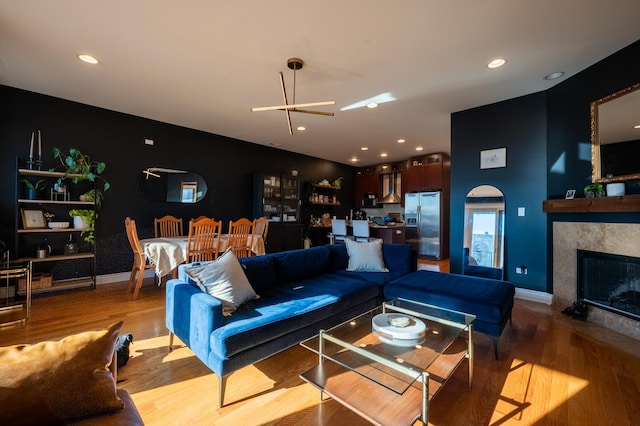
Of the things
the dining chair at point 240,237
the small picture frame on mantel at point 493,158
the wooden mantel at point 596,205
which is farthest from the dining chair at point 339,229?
the wooden mantel at point 596,205

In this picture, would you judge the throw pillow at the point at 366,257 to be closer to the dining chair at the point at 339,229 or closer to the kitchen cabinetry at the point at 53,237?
the dining chair at the point at 339,229

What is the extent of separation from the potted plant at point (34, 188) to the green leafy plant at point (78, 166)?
0.82 ft

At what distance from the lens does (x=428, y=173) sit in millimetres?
6844

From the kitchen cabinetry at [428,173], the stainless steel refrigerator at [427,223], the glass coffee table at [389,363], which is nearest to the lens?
the glass coffee table at [389,363]

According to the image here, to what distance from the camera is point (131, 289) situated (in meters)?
3.85

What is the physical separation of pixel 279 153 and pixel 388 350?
5657mm

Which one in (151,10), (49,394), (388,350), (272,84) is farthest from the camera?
(272,84)

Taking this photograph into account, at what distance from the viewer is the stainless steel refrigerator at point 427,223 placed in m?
6.49

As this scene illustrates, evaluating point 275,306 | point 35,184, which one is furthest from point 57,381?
point 35,184

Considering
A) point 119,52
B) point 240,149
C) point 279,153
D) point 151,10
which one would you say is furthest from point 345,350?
point 279,153

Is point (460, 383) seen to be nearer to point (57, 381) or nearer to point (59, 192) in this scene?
point (57, 381)

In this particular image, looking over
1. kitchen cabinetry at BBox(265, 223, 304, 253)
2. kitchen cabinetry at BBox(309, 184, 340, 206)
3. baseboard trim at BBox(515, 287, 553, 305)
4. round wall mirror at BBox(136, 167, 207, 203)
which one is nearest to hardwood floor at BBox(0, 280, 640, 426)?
baseboard trim at BBox(515, 287, 553, 305)

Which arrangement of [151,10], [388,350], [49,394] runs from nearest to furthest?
[49,394] < [388,350] < [151,10]

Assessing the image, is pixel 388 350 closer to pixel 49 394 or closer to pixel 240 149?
pixel 49 394
